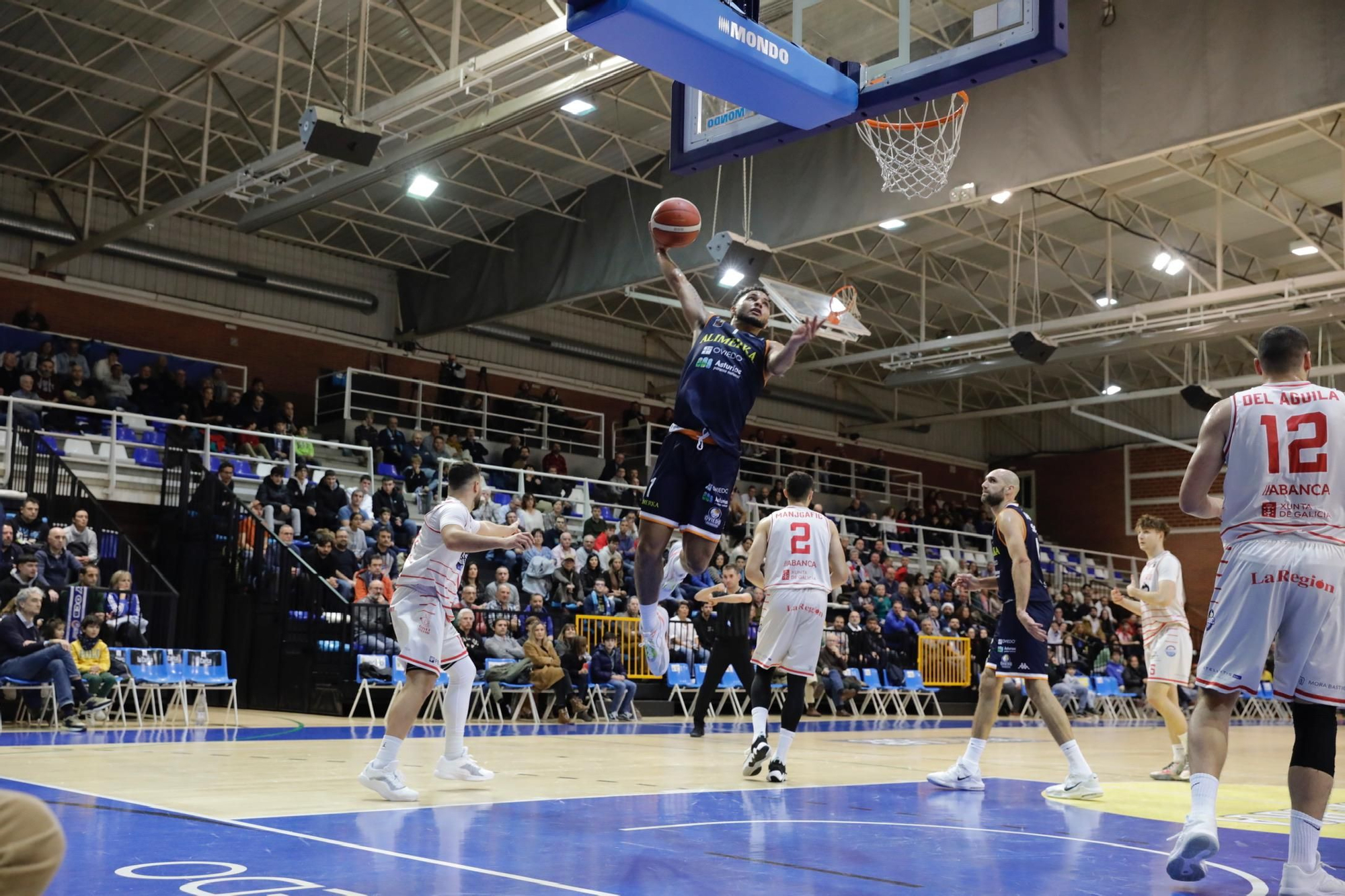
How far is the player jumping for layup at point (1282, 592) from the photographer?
4711 mm

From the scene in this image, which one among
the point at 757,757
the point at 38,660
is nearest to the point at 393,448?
the point at 38,660

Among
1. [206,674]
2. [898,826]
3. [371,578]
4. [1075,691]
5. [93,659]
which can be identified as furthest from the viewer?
[1075,691]

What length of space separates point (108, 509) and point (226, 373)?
680cm

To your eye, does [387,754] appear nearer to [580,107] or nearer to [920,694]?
[580,107]

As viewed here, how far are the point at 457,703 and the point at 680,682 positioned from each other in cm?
988

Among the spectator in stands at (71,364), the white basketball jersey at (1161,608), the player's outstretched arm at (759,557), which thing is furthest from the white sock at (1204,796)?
the spectator in stands at (71,364)

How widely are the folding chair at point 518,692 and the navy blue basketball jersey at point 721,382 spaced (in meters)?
9.17

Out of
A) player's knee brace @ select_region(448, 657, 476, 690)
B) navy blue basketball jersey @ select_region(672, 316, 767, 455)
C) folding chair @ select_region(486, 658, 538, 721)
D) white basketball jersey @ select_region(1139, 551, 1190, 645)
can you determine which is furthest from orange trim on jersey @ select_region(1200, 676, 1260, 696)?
folding chair @ select_region(486, 658, 538, 721)

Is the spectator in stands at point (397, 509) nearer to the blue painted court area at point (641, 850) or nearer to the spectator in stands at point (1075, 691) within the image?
the blue painted court area at point (641, 850)

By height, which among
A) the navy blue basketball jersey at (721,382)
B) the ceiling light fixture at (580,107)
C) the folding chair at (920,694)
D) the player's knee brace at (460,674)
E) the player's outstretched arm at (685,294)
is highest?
the ceiling light fixture at (580,107)

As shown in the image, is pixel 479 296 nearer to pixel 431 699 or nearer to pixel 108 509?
pixel 108 509

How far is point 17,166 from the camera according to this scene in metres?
23.0

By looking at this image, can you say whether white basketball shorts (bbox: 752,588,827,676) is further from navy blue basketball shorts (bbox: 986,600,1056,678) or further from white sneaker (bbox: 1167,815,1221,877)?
white sneaker (bbox: 1167,815,1221,877)

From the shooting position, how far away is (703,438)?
6.48 metres
